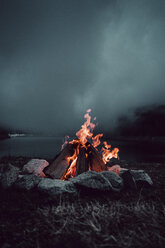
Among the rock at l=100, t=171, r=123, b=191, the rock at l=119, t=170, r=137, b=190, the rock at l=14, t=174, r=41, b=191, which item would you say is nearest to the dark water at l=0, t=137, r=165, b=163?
the rock at l=14, t=174, r=41, b=191

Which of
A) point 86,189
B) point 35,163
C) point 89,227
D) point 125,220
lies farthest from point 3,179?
point 125,220

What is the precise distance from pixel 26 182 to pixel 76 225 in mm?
2766

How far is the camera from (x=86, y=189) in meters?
4.47

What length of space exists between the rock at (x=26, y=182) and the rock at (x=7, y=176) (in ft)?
0.67

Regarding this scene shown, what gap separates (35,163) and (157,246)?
6.33 m

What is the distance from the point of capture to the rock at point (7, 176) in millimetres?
4830

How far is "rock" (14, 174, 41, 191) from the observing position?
15.5 ft

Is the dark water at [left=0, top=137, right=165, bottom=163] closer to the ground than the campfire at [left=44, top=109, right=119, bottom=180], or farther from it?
closer to the ground

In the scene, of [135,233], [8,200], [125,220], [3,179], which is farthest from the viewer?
[3,179]

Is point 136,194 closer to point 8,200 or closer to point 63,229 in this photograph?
point 63,229

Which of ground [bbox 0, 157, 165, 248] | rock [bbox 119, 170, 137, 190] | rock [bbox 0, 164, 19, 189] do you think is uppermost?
rock [bbox 0, 164, 19, 189]

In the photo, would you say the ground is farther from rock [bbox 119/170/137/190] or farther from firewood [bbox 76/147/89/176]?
firewood [bbox 76/147/89/176]

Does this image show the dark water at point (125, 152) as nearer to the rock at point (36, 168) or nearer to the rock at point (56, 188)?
the rock at point (36, 168)

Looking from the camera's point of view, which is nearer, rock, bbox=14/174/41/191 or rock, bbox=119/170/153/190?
rock, bbox=14/174/41/191
